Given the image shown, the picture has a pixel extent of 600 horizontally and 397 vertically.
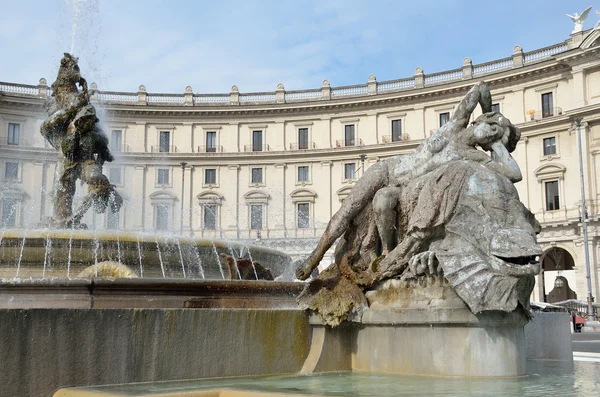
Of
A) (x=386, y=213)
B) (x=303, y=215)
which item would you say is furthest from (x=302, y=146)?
(x=386, y=213)

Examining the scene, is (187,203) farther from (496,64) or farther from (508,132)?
(508,132)

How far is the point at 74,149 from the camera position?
1102cm

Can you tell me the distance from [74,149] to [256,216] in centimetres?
4417

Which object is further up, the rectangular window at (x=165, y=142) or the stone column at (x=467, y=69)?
the stone column at (x=467, y=69)

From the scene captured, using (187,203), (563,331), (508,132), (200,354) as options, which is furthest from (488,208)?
(187,203)

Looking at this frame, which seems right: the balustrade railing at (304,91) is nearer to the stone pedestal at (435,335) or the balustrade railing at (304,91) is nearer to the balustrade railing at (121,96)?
the balustrade railing at (121,96)

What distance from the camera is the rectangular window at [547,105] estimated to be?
47031 mm

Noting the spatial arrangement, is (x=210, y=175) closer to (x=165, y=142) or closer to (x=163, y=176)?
(x=163, y=176)

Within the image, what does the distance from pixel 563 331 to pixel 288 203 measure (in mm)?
48684

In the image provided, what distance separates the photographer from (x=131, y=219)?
5122 cm

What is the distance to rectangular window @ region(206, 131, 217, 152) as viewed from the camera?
57.5 m

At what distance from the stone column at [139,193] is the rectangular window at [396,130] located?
21.2m

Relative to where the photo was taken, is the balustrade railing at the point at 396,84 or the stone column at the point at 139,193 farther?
the balustrade railing at the point at 396,84

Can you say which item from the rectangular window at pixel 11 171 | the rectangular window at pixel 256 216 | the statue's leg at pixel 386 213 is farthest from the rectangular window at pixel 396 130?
the statue's leg at pixel 386 213
